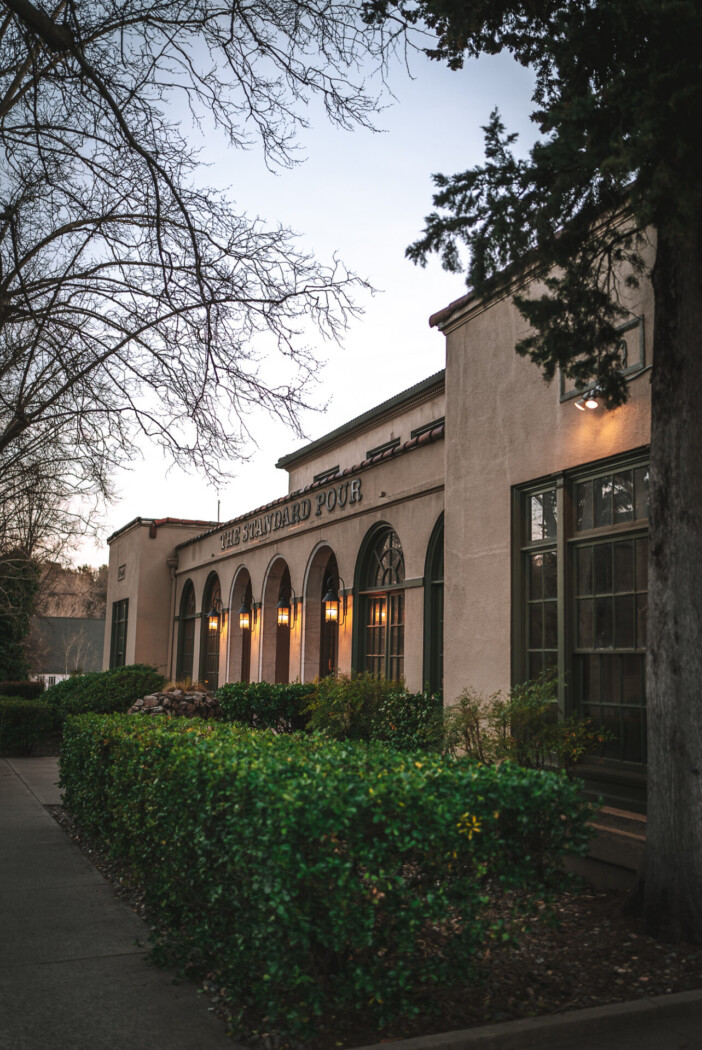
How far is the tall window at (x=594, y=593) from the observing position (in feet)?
24.2

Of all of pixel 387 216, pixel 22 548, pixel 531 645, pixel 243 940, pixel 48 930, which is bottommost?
pixel 48 930

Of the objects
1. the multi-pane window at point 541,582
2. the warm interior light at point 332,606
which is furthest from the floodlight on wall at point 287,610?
the multi-pane window at point 541,582

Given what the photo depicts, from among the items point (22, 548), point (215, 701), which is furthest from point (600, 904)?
point (22, 548)

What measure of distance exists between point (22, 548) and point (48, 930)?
11.0 m

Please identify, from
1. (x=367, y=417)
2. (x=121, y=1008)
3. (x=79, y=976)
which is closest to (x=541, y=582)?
(x=79, y=976)

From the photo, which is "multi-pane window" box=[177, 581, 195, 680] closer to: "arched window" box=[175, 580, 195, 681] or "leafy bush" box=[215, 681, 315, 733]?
"arched window" box=[175, 580, 195, 681]

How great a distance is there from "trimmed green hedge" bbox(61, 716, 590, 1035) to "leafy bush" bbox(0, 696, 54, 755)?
11784mm

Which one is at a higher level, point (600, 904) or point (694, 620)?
point (694, 620)

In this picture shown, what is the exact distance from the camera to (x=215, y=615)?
2228cm

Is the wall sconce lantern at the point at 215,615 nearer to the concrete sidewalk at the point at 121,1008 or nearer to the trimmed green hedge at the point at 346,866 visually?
the concrete sidewalk at the point at 121,1008

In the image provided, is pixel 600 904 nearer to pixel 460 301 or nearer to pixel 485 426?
pixel 485 426

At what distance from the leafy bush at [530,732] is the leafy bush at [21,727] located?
33.4 feet

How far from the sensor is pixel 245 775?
4273 mm

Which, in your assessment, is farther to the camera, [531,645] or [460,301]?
[460,301]
